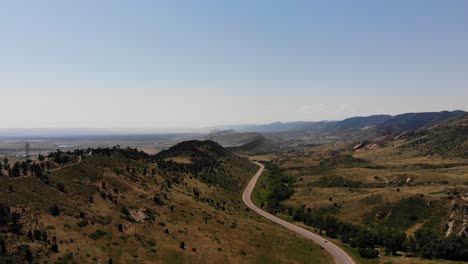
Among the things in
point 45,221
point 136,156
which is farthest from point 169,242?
point 136,156

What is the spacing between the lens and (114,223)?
100500 millimetres

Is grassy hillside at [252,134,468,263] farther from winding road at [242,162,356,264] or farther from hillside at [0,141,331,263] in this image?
hillside at [0,141,331,263]

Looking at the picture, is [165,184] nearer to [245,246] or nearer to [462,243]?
[245,246]

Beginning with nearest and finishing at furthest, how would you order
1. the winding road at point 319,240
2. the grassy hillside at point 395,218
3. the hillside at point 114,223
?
the hillside at point 114,223
the winding road at point 319,240
the grassy hillside at point 395,218

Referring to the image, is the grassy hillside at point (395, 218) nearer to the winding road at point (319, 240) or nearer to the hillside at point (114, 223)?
the winding road at point (319, 240)

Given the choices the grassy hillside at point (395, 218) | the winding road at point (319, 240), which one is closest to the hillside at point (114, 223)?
the winding road at point (319, 240)

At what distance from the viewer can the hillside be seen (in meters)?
81.9

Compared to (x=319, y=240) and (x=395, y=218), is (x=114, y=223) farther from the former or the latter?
(x=395, y=218)

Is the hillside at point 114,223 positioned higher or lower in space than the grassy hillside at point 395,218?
higher

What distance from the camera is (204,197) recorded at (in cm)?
16375

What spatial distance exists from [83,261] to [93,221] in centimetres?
2075

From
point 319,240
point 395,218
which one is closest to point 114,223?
point 319,240

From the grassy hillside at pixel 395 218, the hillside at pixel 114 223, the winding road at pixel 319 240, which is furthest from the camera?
the grassy hillside at pixel 395 218

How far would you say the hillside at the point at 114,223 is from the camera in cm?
8194
